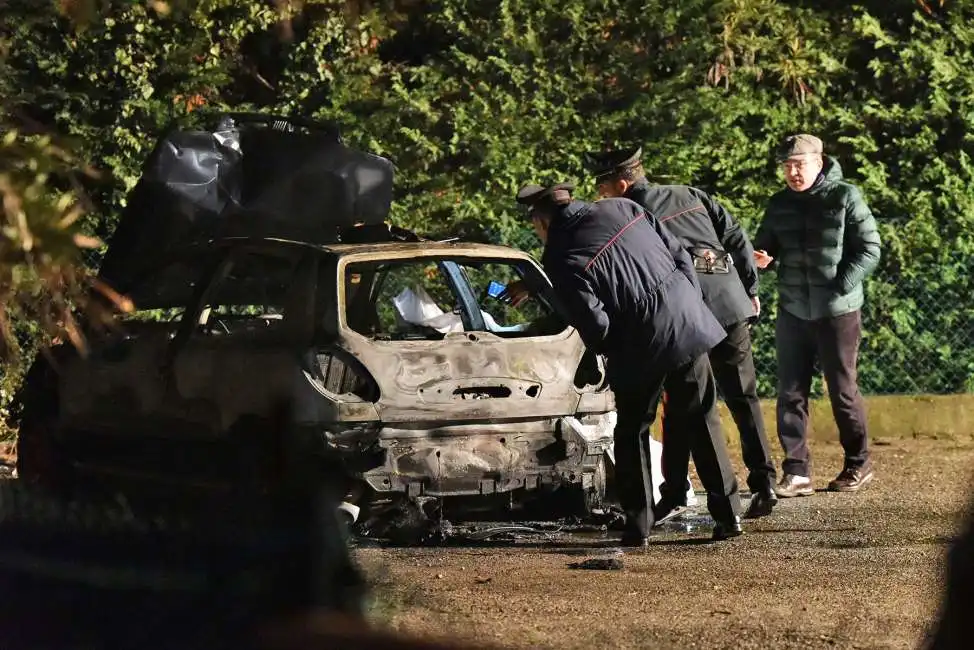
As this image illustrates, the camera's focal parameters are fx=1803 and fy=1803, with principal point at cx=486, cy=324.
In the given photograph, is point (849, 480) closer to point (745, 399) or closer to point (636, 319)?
point (745, 399)

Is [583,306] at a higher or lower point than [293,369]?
higher

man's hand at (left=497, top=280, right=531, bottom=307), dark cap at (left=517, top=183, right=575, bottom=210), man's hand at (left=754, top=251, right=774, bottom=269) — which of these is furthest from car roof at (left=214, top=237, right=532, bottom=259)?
man's hand at (left=754, top=251, right=774, bottom=269)

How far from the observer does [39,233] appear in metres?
3.60

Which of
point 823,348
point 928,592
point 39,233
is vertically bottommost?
point 928,592

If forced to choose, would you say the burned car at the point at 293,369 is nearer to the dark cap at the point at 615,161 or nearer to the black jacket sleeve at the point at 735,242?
the dark cap at the point at 615,161

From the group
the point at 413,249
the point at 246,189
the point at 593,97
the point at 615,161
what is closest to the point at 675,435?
the point at 615,161

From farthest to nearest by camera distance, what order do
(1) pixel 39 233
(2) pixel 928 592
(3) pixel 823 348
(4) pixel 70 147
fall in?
(3) pixel 823 348
(2) pixel 928 592
(4) pixel 70 147
(1) pixel 39 233

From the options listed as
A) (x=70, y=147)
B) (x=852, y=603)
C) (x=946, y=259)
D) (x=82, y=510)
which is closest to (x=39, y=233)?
(x=70, y=147)

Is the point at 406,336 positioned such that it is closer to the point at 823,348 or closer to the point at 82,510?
the point at 82,510

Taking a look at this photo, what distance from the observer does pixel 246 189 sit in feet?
34.9

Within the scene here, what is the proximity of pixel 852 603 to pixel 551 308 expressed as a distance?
8.32 ft

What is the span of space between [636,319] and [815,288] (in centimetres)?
228

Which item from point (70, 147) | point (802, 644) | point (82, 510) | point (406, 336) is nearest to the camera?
point (70, 147)

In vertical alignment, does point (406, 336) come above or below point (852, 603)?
above
